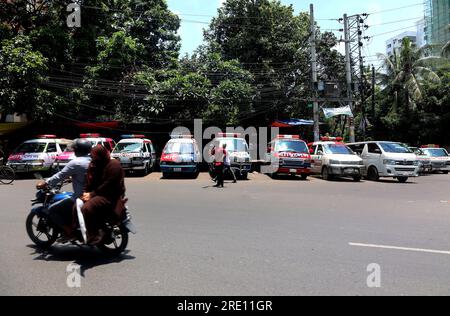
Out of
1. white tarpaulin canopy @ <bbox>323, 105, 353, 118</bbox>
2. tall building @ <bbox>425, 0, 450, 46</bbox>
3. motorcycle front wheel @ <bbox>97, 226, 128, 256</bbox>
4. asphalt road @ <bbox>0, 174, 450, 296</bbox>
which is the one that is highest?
tall building @ <bbox>425, 0, 450, 46</bbox>

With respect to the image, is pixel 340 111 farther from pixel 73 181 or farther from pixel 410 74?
pixel 73 181

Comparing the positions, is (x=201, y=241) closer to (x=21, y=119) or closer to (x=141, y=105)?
(x=141, y=105)

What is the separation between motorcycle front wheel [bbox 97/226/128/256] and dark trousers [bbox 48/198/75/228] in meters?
0.58

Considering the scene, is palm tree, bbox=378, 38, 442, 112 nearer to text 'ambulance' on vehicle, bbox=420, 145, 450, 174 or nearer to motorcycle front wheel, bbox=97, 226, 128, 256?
text 'ambulance' on vehicle, bbox=420, 145, 450, 174

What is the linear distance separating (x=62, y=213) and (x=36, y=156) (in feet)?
49.8

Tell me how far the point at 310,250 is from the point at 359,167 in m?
14.5

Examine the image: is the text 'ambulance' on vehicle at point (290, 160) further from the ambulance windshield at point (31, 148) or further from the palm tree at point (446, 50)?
the palm tree at point (446, 50)

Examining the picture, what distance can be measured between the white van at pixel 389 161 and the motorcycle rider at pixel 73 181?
16632 mm

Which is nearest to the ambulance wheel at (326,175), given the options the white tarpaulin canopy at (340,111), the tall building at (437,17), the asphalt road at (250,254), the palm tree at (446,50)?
the white tarpaulin canopy at (340,111)

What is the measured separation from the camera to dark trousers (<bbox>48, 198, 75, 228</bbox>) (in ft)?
20.2

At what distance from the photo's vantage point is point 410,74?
3766 centimetres

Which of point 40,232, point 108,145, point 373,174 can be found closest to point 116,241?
point 40,232

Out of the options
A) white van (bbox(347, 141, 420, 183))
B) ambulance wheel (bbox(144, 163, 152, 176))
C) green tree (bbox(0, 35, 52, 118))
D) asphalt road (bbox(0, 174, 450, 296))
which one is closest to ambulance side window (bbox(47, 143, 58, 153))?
green tree (bbox(0, 35, 52, 118))
